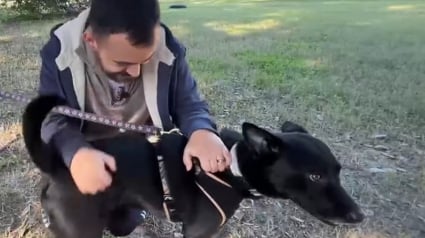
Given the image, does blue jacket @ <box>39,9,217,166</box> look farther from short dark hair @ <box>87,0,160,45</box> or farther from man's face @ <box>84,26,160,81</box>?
short dark hair @ <box>87,0,160,45</box>

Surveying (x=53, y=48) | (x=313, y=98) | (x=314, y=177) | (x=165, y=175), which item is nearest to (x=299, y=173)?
(x=314, y=177)

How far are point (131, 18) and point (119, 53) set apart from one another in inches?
4.2

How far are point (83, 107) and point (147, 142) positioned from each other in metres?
0.22

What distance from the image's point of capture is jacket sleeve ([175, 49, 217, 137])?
2014mm

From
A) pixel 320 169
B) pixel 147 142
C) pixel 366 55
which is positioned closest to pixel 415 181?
pixel 320 169

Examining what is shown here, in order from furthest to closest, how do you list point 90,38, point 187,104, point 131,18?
point 187,104 < point 90,38 < point 131,18

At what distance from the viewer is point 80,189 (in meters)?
1.78

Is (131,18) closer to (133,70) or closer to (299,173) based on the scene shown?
(133,70)

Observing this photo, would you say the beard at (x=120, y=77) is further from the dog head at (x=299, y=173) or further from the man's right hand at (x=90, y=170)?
the dog head at (x=299, y=173)

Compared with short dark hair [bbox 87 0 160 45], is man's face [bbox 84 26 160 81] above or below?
below

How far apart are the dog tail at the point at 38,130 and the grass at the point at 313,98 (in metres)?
0.67

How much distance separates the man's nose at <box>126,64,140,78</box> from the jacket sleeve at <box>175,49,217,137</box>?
20 centimetres

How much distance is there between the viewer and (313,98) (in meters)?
4.08

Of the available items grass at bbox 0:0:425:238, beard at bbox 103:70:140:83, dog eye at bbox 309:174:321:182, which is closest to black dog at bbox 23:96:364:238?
dog eye at bbox 309:174:321:182
